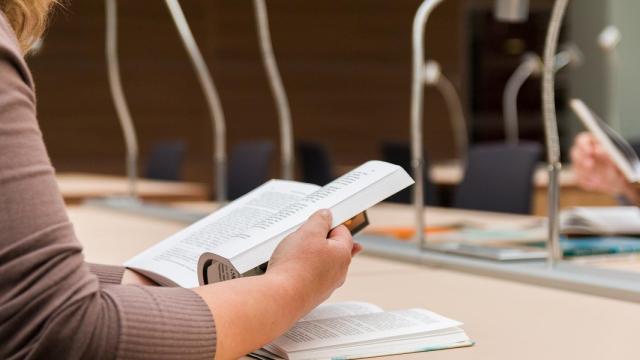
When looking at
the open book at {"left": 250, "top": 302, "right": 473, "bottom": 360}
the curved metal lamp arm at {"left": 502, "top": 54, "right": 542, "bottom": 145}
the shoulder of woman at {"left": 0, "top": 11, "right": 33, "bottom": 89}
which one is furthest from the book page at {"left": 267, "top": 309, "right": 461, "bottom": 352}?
the curved metal lamp arm at {"left": 502, "top": 54, "right": 542, "bottom": 145}

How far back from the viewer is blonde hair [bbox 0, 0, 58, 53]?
976 millimetres

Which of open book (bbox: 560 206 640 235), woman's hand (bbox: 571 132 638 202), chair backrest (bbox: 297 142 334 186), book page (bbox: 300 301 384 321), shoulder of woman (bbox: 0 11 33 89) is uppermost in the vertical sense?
shoulder of woman (bbox: 0 11 33 89)

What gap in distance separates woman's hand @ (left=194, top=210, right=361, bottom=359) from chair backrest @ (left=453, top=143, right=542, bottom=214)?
8.26ft

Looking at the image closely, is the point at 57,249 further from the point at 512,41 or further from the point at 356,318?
the point at 512,41

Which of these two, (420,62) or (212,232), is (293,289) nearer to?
(212,232)

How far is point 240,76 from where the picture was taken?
7.97 m

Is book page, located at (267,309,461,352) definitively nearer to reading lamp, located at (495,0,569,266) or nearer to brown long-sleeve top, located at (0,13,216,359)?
brown long-sleeve top, located at (0,13,216,359)

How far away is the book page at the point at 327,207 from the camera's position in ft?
3.57

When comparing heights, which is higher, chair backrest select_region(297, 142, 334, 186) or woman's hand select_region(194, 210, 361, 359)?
woman's hand select_region(194, 210, 361, 359)

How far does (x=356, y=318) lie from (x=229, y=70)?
6820 millimetres

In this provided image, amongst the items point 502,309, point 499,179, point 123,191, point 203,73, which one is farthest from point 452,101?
point 502,309

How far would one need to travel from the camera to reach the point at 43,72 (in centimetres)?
723

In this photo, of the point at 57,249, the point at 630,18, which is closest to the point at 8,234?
the point at 57,249

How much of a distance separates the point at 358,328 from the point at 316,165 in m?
4.41
